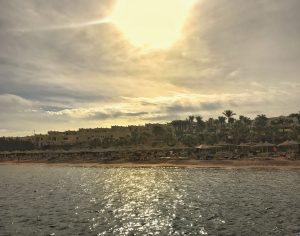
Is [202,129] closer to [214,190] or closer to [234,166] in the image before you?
[234,166]

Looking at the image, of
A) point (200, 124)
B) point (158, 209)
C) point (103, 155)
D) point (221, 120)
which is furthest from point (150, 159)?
point (158, 209)

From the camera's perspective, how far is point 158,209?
117 ft

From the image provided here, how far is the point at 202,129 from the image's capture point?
154m

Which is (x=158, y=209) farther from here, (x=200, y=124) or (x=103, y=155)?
(x=200, y=124)

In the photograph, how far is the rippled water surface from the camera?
27.1m

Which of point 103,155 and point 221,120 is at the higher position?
point 221,120

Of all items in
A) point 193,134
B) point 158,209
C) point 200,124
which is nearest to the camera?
point 158,209

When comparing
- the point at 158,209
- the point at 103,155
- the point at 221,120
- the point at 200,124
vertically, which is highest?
the point at 221,120

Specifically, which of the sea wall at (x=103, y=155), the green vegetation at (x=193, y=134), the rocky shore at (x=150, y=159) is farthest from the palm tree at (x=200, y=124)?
the sea wall at (x=103, y=155)

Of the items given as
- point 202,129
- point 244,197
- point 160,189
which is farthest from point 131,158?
point 244,197

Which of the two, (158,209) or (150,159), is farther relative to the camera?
(150,159)

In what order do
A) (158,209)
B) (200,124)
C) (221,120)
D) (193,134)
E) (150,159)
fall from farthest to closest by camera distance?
(221,120) → (200,124) → (193,134) → (150,159) → (158,209)

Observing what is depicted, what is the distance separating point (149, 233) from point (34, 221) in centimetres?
1007

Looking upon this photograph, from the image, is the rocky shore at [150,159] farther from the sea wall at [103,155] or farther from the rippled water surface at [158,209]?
the rippled water surface at [158,209]
